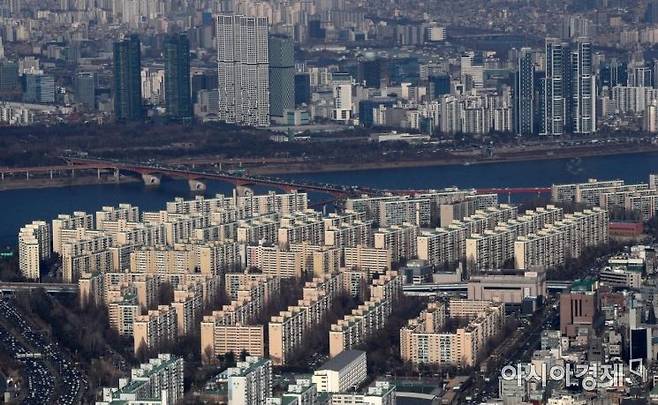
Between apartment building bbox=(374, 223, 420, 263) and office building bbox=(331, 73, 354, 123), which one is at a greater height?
apartment building bbox=(374, 223, 420, 263)

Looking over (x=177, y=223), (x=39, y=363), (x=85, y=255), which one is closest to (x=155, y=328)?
(x=39, y=363)

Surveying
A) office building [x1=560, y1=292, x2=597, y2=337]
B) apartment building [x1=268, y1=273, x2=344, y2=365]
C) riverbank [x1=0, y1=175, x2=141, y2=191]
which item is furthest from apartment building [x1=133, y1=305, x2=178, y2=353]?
riverbank [x1=0, y1=175, x2=141, y2=191]

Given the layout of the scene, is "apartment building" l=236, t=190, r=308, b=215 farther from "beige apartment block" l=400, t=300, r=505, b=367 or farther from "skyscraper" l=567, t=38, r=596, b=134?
"skyscraper" l=567, t=38, r=596, b=134

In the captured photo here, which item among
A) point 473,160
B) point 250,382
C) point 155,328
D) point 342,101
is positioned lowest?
point 473,160

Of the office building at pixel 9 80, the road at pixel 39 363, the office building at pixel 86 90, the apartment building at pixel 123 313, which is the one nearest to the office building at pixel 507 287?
the apartment building at pixel 123 313

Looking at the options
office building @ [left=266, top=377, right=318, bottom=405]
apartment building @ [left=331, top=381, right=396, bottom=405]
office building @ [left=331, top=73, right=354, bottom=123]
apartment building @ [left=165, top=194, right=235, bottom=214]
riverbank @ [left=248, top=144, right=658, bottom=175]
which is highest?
office building @ [left=266, top=377, right=318, bottom=405]

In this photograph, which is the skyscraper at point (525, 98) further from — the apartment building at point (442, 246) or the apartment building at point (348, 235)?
the apartment building at point (442, 246)

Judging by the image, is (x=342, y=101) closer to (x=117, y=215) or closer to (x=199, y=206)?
(x=199, y=206)
